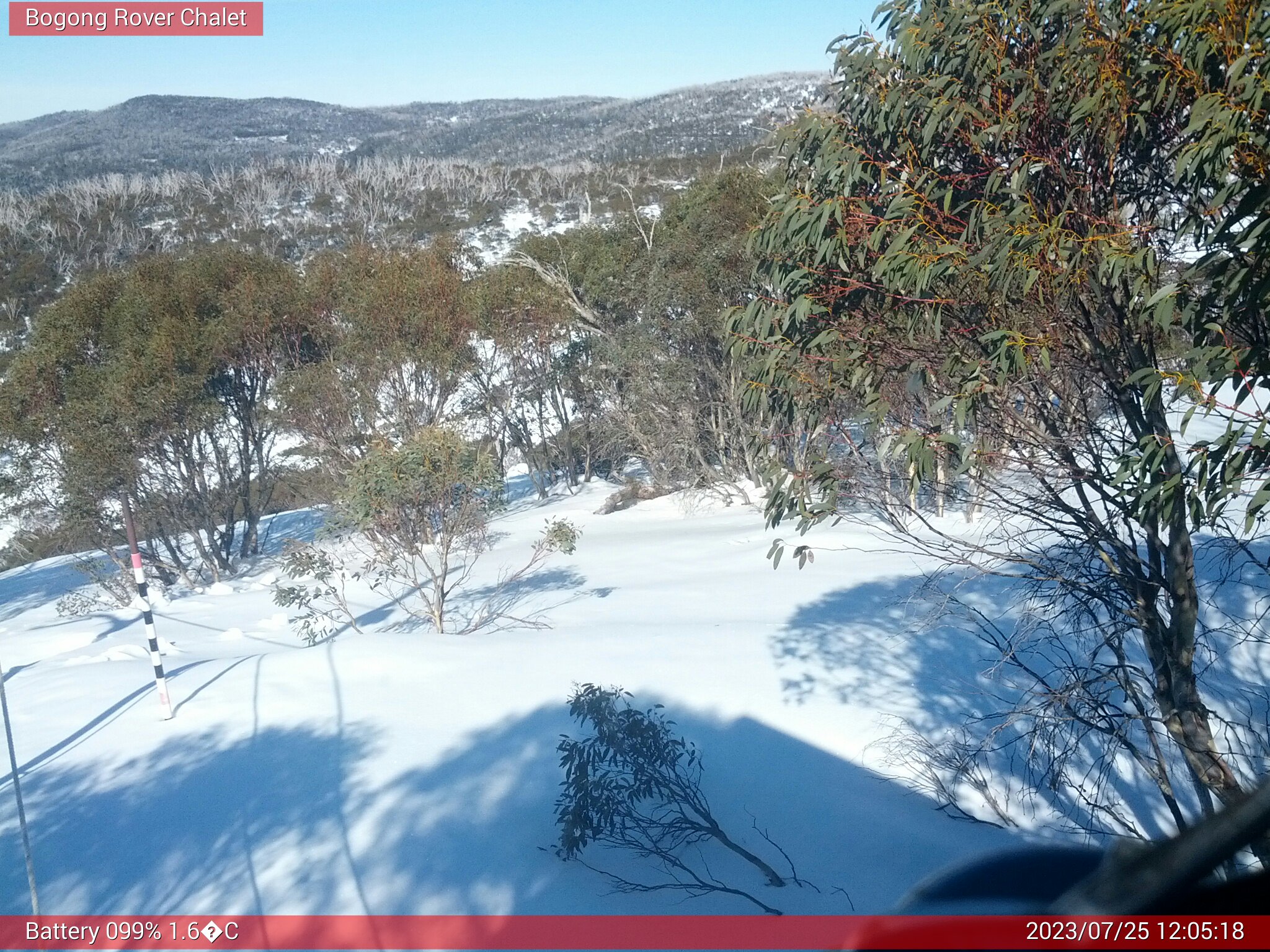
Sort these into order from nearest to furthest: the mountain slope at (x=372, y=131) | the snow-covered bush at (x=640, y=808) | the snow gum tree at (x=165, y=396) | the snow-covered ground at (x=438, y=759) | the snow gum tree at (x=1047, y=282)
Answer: the snow gum tree at (x=1047, y=282)
the snow-covered ground at (x=438, y=759)
the snow-covered bush at (x=640, y=808)
the snow gum tree at (x=165, y=396)
the mountain slope at (x=372, y=131)

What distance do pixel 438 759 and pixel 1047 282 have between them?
442 centimetres

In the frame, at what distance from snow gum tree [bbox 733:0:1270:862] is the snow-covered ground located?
144 cm

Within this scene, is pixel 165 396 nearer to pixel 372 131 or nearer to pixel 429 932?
pixel 429 932

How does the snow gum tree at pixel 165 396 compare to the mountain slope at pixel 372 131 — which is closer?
the snow gum tree at pixel 165 396

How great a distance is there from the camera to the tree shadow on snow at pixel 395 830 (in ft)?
14.7

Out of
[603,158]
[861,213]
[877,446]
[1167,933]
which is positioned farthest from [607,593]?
[603,158]

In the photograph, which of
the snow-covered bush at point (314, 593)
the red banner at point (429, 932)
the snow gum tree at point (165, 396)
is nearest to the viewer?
the red banner at point (429, 932)

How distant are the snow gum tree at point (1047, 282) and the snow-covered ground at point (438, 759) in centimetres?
144

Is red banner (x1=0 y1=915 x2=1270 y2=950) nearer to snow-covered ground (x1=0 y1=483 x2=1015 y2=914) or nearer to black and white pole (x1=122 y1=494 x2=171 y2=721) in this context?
snow-covered ground (x1=0 y1=483 x2=1015 y2=914)

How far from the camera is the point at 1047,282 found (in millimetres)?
4047

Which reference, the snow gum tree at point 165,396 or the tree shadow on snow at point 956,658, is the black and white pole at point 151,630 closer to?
the tree shadow on snow at point 956,658

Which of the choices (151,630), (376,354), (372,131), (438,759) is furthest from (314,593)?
(372,131)

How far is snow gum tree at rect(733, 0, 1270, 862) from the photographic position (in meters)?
3.51

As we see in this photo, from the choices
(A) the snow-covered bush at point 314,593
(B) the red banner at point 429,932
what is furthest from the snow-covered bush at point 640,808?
(A) the snow-covered bush at point 314,593
